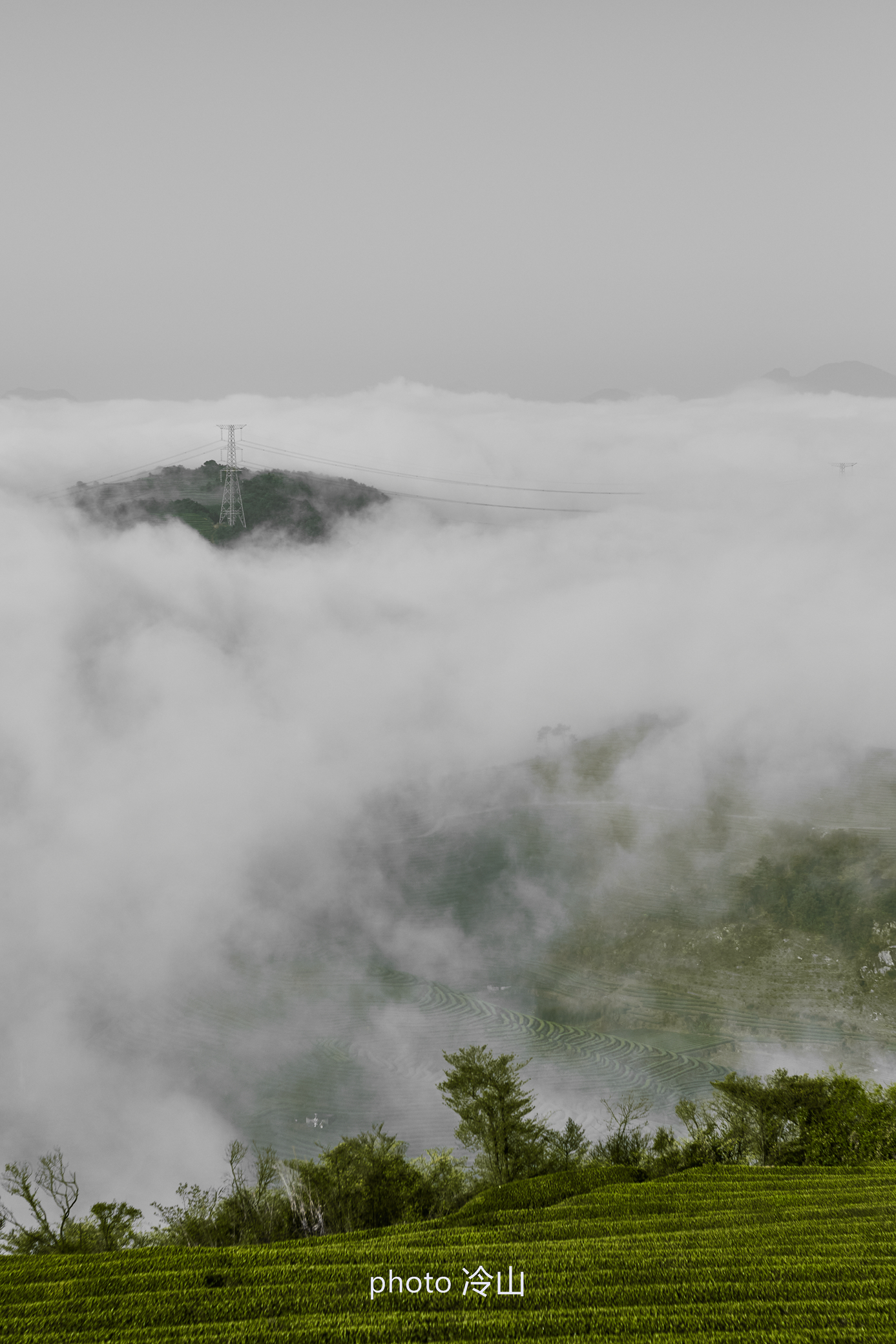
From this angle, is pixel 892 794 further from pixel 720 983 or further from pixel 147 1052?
pixel 147 1052

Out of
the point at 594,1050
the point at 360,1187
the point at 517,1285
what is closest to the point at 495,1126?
the point at 360,1187

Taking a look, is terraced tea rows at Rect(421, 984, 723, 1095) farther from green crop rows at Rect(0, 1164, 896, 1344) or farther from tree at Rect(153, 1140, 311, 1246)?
green crop rows at Rect(0, 1164, 896, 1344)

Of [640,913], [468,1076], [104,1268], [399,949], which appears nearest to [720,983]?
[640,913]

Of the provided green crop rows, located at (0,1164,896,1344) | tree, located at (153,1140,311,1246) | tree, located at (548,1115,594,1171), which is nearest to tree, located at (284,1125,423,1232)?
tree, located at (153,1140,311,1246)

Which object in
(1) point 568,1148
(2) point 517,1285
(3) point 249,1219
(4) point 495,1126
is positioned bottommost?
(1) point 568,1148

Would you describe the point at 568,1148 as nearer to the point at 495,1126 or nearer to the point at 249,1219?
the point at 495,1126

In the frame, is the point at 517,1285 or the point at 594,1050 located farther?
the point at 594,1050
